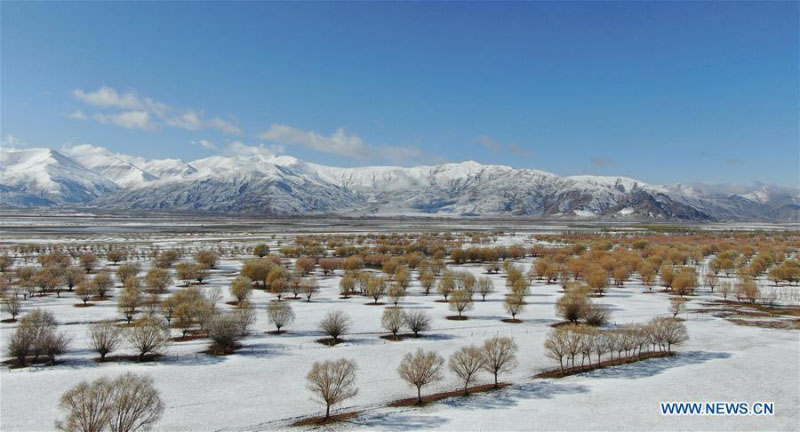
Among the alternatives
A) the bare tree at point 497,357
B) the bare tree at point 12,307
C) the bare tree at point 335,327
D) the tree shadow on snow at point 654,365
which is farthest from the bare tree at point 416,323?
the bare tree at point 12,307

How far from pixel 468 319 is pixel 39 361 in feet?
143

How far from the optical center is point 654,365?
41406mm

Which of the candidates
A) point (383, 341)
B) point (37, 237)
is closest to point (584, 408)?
point (383, 341)

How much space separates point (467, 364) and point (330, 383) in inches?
446

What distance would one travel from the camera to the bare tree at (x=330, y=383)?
31031 millimetres

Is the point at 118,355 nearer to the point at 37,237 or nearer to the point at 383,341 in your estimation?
the point at 383,341

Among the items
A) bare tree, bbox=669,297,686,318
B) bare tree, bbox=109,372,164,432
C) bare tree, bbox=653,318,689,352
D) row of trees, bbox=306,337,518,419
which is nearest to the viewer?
bare tree, bbox=109,372,164,432

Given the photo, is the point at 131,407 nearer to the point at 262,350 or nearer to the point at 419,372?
the point at 262,350

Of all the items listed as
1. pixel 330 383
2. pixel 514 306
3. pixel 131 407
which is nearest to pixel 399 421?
pixel 330 383

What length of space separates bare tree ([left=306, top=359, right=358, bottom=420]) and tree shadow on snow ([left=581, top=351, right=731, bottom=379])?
2110 cm

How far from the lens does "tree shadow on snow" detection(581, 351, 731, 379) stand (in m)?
39.0

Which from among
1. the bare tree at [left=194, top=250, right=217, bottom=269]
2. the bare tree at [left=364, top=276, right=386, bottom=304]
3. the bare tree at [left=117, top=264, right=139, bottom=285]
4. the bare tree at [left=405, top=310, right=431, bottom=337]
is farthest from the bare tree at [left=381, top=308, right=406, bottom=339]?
the bare tree at [left=194, top=250, right=217, bottom=269]

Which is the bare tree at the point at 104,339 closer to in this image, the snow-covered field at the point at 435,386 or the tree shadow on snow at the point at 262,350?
the snow-covered field at the point at 435,386

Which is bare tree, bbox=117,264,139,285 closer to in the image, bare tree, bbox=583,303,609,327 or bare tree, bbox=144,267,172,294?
bare tree, bbox=144,267,172,294
